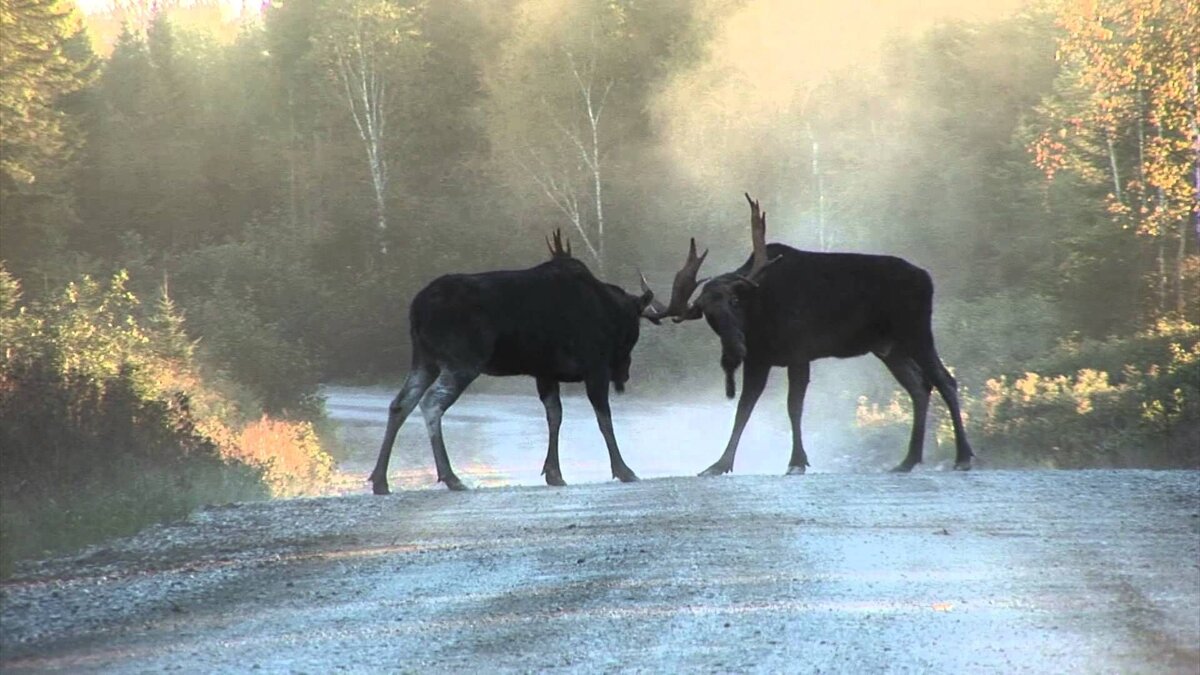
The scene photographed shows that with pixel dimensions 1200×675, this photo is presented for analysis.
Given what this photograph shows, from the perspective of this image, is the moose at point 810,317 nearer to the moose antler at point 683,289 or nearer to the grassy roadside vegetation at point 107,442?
the moose antler at point 683,289

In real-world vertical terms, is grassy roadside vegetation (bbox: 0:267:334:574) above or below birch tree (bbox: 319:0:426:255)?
below

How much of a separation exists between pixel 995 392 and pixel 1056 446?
4147mm

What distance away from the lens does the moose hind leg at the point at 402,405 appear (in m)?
15.2

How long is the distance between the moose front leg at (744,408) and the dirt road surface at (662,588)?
3152 mm

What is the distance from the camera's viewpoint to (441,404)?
48.8ft

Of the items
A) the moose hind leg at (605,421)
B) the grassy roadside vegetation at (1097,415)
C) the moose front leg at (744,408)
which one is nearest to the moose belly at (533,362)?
the moose hind leg at (605,421)

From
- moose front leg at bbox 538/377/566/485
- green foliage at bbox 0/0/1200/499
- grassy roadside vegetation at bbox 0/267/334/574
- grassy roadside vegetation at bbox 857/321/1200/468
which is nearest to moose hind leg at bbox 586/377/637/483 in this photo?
moose front leg at bbox 538/377/566/485

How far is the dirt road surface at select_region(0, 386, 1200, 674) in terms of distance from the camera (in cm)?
659

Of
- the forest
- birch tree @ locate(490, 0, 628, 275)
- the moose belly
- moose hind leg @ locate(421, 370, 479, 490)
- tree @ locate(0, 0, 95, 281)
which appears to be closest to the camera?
moose hind leg @ locate(421, 370, 479, 490)

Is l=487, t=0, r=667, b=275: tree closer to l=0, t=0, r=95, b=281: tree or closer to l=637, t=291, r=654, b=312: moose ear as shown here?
l=0, t=0, r=95, b=281: tree

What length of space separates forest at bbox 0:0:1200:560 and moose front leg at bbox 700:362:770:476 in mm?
4196

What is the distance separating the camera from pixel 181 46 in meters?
82.5

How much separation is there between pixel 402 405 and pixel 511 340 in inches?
45.7

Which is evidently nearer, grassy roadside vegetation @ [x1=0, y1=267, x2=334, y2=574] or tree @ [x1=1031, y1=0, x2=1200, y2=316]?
grassy roadside vegetation @ [x1=0, y1=267, x2=334, y2=574]
